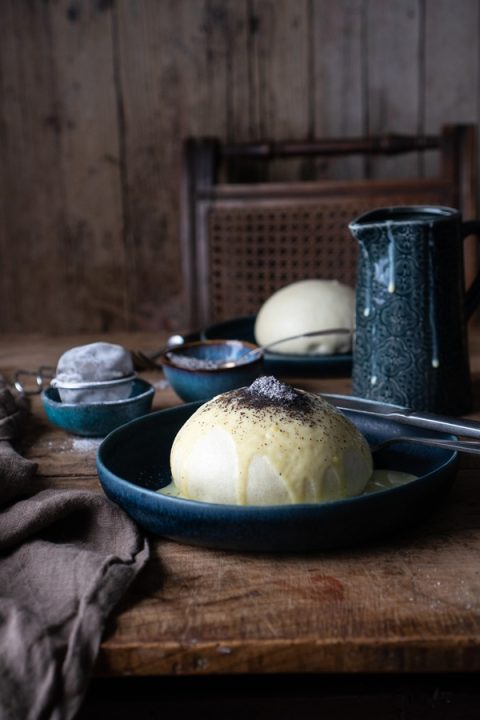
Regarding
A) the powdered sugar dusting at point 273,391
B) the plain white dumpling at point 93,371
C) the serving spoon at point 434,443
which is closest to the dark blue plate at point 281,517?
the serving spoon at point 434,443

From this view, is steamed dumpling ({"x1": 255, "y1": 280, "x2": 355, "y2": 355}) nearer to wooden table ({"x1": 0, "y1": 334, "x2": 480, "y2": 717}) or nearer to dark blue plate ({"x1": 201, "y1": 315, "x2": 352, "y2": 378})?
dark blue plate ({"x1": 201, "y1": 315, "x2": 352, "y2": 378})

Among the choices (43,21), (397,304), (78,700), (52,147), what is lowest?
(78,700)

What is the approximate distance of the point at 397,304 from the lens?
782 millimetres

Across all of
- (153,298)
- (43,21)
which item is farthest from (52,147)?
(153,298)

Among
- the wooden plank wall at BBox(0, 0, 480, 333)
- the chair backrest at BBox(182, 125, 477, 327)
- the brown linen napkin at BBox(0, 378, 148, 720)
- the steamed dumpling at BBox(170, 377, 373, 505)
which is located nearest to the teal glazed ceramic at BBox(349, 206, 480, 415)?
the steamed dumpling at BBox(170, 377, 373, 505)

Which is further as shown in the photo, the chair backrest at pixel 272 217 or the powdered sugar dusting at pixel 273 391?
the chair backrest at pixel 272 217

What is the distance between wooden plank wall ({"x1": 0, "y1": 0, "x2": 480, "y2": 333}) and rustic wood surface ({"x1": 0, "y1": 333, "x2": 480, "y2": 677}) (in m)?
1.44

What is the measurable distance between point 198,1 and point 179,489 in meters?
1.50

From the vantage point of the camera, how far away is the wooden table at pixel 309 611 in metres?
0.43

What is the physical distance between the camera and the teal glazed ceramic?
0.77 meters

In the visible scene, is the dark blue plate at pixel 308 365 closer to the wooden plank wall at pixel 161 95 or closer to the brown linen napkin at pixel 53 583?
the brown linen napkin at pixel 53 583

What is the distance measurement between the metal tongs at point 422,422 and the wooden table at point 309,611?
0.05m

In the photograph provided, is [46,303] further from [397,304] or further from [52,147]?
[397,304]

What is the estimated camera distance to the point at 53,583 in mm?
477
